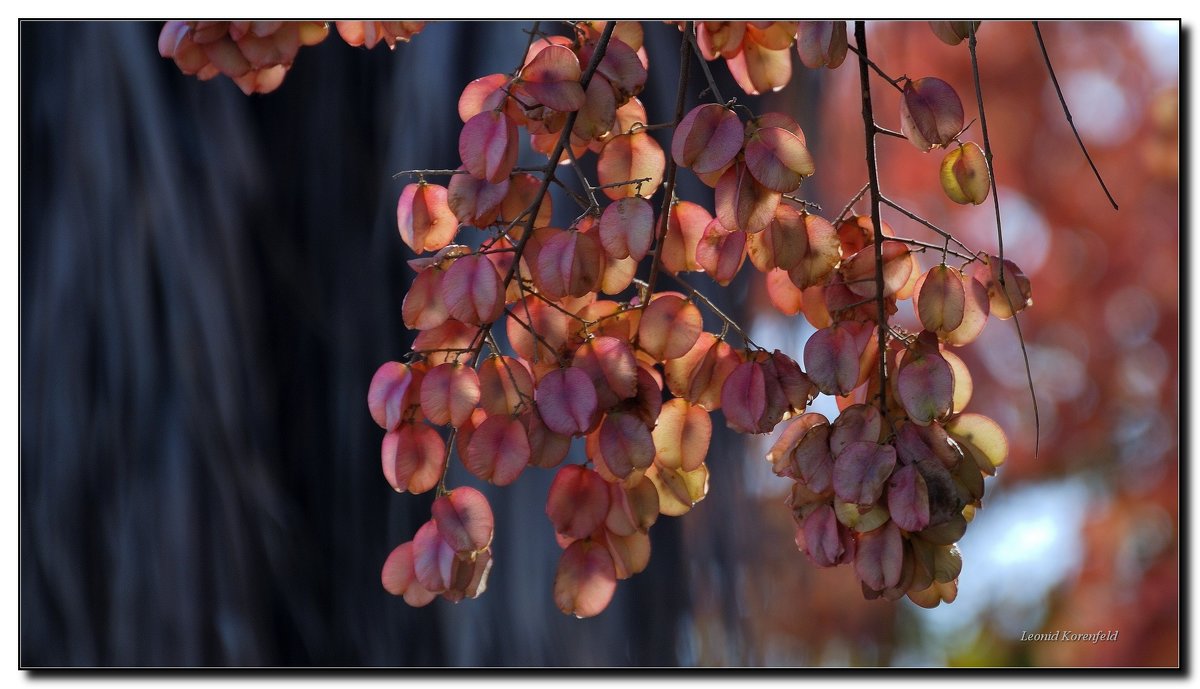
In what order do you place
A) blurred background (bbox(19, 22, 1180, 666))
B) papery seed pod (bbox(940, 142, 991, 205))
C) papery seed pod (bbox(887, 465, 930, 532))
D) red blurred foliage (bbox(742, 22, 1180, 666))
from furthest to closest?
red blurred foliage (bbox(742, 22, 1180, 666)) → blurred background (bbox(19, 22, 1180, 666)) → papery seed pod (bbox(940, 142, 991, 205)) → papery seed pod (bbox(887, 465, 930, 532))

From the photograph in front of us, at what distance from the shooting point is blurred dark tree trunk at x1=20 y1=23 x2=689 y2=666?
1198 millimetres

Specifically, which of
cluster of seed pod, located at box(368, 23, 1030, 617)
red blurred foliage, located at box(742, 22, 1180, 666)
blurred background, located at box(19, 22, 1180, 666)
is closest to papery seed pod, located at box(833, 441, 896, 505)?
cluster of seed pod, located at box(368, 23, 1030, 617)

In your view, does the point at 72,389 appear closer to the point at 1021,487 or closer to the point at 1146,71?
the point at 1146,71

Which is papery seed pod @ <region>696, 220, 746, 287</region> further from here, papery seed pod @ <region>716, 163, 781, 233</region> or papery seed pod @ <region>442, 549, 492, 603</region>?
papery seed pod @ <region>442, 549, 492, 603</region>

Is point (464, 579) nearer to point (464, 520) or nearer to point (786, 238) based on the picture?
point (464, 520)

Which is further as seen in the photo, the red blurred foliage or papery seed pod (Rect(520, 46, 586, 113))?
the red blurred foliage

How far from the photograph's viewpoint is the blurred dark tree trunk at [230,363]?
1.20 metres

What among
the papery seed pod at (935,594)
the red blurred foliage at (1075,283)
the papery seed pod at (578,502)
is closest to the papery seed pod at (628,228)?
the papery seed pod at (578,502)

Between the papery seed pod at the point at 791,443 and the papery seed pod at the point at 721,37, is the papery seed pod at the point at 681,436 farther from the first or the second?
the papery seed pod at the point at 721,37

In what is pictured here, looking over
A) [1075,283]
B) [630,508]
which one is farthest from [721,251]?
[1075,283]

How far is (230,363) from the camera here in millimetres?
1204

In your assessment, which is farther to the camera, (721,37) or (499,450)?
(721,37)

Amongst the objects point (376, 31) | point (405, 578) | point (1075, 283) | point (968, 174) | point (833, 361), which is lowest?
point (405, 578)
